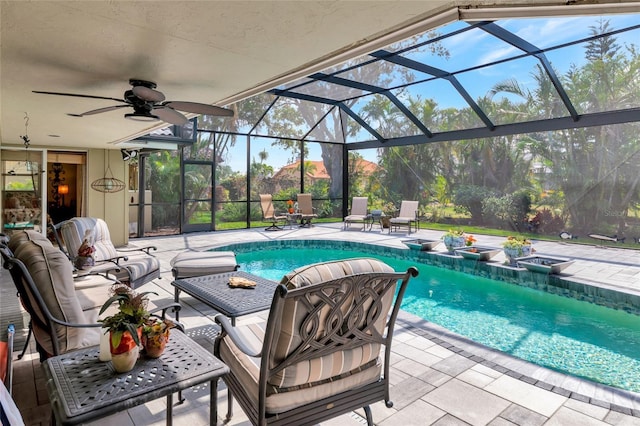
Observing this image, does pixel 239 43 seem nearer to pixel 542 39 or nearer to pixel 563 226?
pixel 542 39

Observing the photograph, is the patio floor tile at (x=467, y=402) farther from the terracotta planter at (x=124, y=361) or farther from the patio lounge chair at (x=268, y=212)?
the patio lounge chair at (x=268, y=212)

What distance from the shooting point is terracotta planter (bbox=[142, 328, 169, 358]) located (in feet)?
5.74

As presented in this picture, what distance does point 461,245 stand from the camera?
777 centimetres

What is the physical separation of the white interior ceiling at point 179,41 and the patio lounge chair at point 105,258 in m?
1.58

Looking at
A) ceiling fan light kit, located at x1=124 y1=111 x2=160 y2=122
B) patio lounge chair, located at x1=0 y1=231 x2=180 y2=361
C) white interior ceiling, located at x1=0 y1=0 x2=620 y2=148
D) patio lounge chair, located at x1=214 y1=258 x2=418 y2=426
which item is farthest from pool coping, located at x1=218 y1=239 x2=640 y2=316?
patio lounge chair, located at x1=0 y1=231 x2=180 y2=361

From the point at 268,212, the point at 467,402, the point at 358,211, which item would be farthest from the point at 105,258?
the point at 358,211

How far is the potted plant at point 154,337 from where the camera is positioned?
1.74 m

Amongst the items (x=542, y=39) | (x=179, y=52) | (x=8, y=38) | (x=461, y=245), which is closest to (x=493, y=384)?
(x=179, y=52)

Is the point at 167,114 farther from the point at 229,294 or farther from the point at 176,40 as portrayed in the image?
the point at 229,294

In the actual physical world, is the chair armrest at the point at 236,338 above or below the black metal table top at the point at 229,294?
above

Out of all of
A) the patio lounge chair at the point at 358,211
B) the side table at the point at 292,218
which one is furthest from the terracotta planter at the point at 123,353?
the patio lounge chair at the point at 358,211

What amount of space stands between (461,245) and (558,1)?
6.62 meters

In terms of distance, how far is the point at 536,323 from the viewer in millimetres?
4797

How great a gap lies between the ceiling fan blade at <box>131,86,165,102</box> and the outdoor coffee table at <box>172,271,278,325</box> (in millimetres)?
1753
